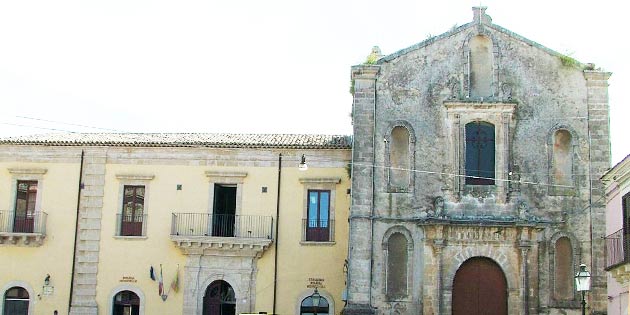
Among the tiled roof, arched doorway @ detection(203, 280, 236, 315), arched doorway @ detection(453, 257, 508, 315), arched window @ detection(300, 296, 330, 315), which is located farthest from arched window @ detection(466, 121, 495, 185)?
arched doorway @ detection(203, 280, 236, 315)

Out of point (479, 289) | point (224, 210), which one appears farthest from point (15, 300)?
point (479, 289)

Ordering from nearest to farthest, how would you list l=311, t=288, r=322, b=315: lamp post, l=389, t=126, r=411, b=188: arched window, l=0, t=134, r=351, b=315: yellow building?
l=389, t=126, r=411, b=188: arched window, l=311, t=288, r=322, b=315: lamp post, l=0, t=134, r=351, b=315: yellow building

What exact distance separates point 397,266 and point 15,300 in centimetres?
1450

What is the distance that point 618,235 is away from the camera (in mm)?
28125

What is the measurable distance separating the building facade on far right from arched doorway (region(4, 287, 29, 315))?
21082 millimetres

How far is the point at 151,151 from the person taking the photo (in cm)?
3697

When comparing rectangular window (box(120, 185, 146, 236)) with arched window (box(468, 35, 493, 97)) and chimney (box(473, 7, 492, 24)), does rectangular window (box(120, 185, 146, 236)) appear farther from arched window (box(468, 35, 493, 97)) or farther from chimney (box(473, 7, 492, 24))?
chimney (box(473, 7, 492, 24))

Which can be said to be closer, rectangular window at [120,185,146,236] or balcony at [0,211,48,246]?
balcony at [0,211,48,246]

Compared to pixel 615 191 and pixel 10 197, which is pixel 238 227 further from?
pixel 615 191

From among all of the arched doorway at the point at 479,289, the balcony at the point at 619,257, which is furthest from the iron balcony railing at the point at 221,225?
the balcony at the point at 619,257

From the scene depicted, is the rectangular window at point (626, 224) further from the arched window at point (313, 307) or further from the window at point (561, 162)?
the arched window at point (313, 307)

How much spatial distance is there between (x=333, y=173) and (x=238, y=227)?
4.07 m

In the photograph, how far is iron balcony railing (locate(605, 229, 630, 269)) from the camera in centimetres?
2695

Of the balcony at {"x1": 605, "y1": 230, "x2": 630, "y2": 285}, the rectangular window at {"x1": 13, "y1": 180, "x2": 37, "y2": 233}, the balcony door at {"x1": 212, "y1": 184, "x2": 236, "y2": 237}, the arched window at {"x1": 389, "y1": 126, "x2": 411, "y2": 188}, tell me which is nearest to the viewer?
the balcony at {"x1": 605, "y1": 230, "x2": 630, "y2": 285}
